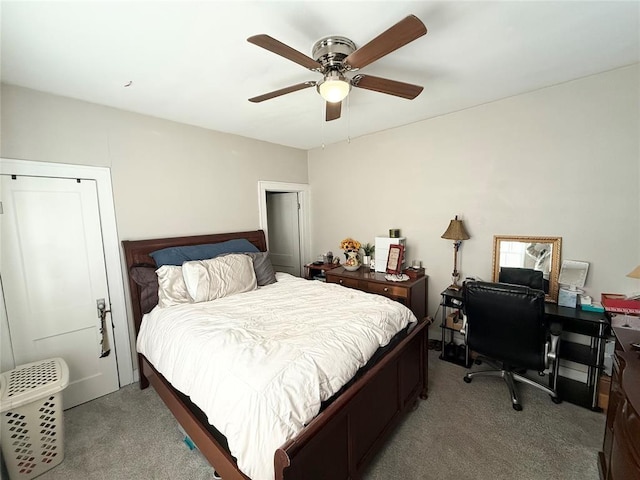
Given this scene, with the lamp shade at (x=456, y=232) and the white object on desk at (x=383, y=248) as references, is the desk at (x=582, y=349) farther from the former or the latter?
the white object on desk at (x=383, y=248)

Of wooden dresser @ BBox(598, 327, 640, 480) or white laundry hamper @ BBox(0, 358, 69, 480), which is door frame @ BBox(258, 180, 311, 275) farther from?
wooden dresser @ BBox(598, 327, 640, 480)

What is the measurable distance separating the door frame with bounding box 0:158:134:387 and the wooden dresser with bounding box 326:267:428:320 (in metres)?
2.24

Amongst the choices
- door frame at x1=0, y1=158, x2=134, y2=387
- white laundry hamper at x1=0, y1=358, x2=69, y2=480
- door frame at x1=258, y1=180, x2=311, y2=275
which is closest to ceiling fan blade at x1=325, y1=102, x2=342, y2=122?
door frame at x1=258, y1=180, x2=311, y2=275

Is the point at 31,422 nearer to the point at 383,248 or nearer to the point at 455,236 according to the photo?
the point at 383,248

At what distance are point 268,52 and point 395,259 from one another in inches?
96.0

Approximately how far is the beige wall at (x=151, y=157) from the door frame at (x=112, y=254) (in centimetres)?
6

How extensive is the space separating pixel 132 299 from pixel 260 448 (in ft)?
6.98

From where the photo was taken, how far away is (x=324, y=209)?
4.20m

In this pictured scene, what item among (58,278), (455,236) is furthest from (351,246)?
(58,278)

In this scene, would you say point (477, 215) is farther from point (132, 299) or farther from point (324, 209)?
point (132, 299)

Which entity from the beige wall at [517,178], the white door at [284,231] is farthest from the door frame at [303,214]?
the beige wall at [517,178]

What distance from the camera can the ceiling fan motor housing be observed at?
1.56 metres

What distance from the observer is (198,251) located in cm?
279

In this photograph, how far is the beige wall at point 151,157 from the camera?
2.07 meters
